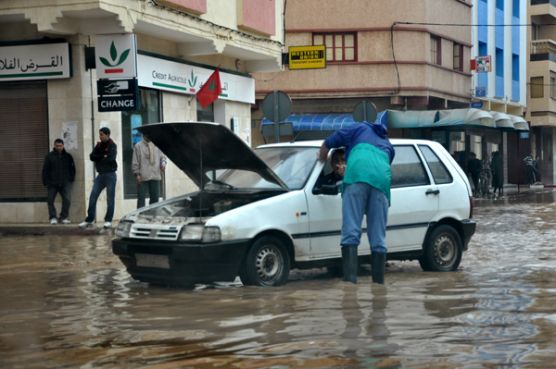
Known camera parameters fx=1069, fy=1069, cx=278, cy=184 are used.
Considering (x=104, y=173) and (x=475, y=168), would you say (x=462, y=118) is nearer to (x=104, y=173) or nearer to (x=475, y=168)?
(x=475, y=168)

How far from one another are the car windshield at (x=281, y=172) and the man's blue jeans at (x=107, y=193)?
7.99 metres

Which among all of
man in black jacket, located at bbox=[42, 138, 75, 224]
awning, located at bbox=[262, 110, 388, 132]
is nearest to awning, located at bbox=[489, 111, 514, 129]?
awning, located at bbox=[262, 110, 388, 132]

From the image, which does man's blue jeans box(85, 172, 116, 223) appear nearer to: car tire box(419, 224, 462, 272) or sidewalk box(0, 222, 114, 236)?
sidewalk box(0, 222, 114, 236)

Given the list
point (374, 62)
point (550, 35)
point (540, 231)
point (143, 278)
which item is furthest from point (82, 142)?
point (550, 35)

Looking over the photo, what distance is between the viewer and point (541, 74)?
198ft

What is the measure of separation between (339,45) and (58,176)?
2272cm

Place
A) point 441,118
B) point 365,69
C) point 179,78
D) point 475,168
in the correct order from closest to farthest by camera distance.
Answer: point 179,78, point 441,118, point 475,168, point 365,69

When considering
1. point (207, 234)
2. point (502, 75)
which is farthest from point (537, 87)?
point (207, 234)

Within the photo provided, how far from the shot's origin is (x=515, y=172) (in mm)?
57344

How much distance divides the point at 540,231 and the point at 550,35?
1882 inches

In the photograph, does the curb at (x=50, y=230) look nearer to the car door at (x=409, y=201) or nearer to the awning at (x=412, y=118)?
the car door at (x=409, y=201)

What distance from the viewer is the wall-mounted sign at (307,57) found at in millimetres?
26594

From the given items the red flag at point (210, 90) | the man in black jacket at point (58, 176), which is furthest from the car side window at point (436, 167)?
the man in black jacket at point (58, 176)

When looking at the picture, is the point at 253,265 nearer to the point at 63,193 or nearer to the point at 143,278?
the point at 143,278
